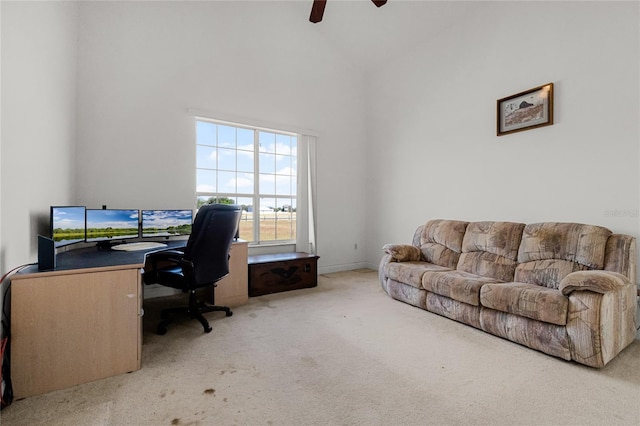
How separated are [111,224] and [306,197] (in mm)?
2477

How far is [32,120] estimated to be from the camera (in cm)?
196

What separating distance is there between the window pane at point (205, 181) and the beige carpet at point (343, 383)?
175 centimetres

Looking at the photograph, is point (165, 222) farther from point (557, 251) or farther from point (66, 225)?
point (557, 251)

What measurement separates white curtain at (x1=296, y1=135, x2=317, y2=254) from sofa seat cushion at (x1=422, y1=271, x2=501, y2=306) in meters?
1.96

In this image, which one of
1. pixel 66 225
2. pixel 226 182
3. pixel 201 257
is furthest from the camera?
pixel 226 182

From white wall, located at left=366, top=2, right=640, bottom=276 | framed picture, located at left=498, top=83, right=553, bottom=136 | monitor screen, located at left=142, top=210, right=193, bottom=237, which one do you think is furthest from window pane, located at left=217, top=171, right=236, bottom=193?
framed picture, located at left=498, top=83, right=553, bottom=136

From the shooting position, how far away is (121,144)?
3.23m

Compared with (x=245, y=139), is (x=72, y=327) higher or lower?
lower

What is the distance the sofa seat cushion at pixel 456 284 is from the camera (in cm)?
254

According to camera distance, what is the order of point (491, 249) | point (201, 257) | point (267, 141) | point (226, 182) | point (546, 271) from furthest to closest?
point (267, 141) < point (226, 182) < point (491, 249) < point (546, 271) < point (201, 257)

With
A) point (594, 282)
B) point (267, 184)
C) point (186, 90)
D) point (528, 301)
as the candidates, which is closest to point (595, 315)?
point (594, 282)

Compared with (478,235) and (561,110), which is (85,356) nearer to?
(478,235)

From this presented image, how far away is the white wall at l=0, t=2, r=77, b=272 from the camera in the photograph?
163 centimetres

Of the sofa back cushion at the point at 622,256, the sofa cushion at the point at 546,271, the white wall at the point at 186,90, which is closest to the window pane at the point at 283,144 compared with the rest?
the white wall at the point at 186,90
